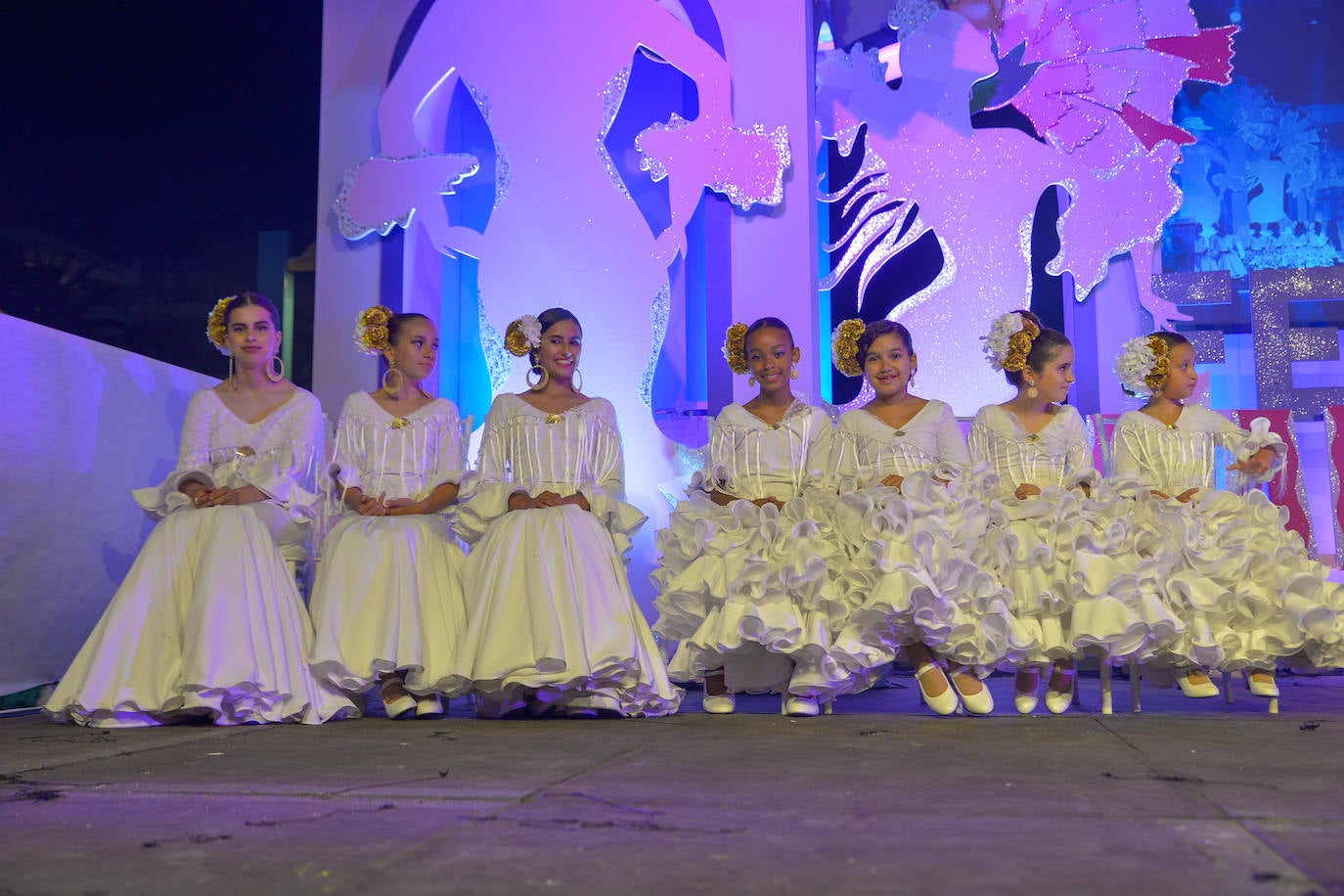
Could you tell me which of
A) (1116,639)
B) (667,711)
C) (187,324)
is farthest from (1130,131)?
(187,324)

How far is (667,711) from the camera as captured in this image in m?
4.44

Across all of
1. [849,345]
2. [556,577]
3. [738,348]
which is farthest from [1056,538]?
[556,577]

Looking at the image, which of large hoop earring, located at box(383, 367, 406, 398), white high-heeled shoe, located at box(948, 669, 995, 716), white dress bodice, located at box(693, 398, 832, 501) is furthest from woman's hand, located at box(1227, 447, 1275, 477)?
large hoop earring, located at box(383, 367, 406, 398)

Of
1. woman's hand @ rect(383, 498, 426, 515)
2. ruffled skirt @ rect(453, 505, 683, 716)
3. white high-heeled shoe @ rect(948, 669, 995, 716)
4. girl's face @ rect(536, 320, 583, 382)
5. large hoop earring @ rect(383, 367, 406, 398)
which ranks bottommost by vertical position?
white high-heeled shoe @ rect(948, 669, 995, 716)

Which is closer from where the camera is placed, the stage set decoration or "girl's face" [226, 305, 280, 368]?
"girl's face" [226, 305, 280, 368]

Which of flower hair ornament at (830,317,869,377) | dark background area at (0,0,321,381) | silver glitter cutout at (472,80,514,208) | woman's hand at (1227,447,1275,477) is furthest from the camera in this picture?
dark background area at (0,0,321,381)

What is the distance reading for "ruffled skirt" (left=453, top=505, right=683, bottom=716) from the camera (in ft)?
13.7

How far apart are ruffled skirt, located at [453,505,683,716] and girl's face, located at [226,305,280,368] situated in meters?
1.24

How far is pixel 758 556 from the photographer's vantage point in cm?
436

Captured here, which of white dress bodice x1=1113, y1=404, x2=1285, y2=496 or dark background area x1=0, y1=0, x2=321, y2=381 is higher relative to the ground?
dark background area x1=0, y1=0, x2=321, y2=381

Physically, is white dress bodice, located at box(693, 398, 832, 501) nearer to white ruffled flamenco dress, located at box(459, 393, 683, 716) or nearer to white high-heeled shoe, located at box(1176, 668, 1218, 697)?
white ruffled flamenco dress, located at box(459, 393, 683, 716)

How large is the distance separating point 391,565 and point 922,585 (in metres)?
1.86

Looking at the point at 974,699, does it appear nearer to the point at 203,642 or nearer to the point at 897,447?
the point at 897,447

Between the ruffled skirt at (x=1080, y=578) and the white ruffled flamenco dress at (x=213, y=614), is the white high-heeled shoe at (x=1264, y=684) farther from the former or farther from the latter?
the white ruffled flamenco dress at (x=213, y=614)
